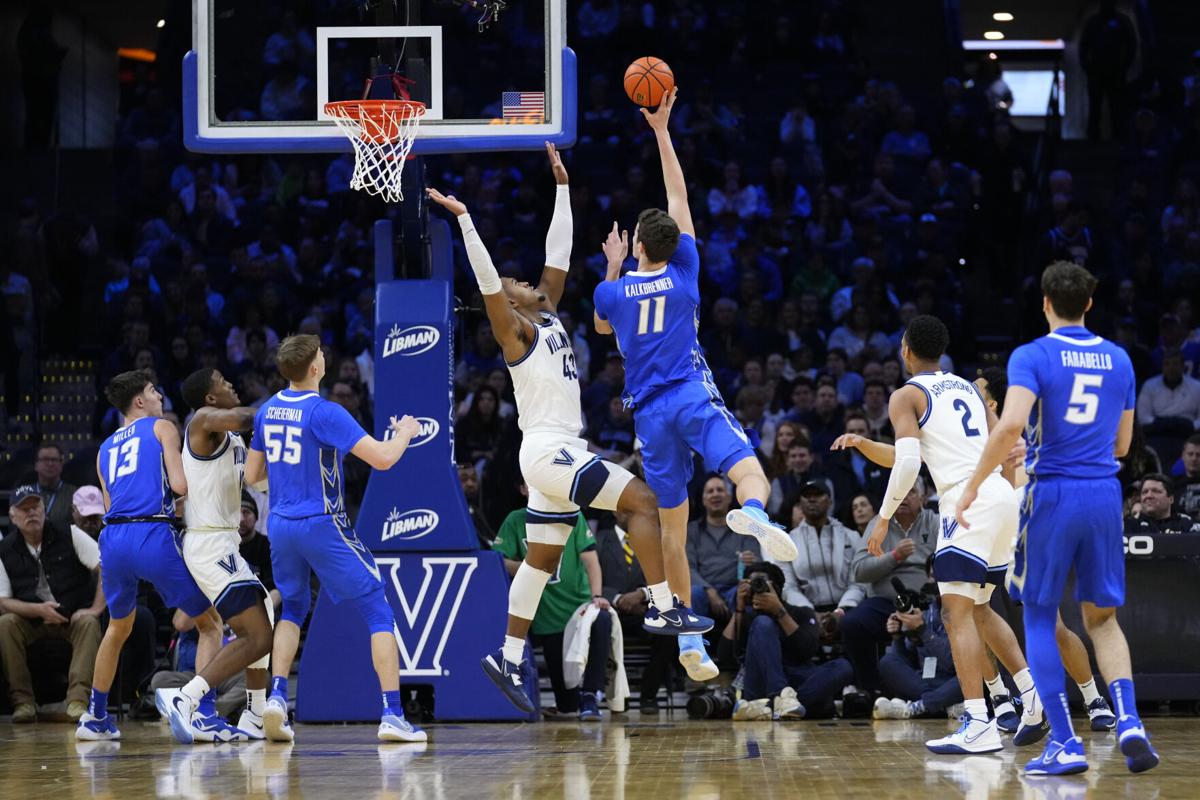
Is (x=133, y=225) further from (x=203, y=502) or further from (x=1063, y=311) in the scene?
(x=1063, y=311)

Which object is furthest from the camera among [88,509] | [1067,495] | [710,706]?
[88,509]

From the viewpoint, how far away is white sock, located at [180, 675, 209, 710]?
409 inches

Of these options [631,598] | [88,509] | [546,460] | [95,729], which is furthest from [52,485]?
[546,460]

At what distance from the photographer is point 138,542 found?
10.8m

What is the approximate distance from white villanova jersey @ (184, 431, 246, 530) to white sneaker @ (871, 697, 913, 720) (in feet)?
15.7

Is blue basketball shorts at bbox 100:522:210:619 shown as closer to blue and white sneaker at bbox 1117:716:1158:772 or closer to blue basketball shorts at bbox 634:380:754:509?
blue basketball shorts at bbox 634:380:754:509

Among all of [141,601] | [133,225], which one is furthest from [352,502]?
[133,225]

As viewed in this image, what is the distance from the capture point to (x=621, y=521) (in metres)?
13.1

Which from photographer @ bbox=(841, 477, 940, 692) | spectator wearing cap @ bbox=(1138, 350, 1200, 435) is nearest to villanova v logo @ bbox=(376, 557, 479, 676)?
photographer @ bbox=(841, 477, 940, 692)

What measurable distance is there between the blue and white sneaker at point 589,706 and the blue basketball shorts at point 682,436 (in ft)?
11.9

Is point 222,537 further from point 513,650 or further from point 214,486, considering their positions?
A: point 513,650

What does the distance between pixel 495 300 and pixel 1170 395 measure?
8.72m

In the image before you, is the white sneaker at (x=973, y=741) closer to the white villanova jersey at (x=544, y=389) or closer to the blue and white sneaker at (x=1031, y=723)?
the blue and white sneaker at (x=1031, y=723)

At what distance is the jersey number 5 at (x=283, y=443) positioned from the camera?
998cm
